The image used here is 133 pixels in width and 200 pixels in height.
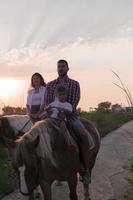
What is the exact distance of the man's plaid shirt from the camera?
948cm

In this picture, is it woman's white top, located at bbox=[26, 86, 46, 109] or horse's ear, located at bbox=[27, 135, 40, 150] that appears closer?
horse's ear, located at bbox=[27, 135, 40, 150]

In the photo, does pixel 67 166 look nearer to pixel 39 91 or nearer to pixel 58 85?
pixel 58 85

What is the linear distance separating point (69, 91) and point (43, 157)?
1789mm

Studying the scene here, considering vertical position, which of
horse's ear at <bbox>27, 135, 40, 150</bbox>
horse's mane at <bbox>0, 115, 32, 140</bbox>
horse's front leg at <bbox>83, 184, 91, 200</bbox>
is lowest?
horse's front leg at <bbox>83, 184, 91, 200</bbox>

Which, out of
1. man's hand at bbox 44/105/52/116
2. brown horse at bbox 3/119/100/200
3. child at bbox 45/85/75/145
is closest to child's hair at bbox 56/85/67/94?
child at bbox 45/85/75/145

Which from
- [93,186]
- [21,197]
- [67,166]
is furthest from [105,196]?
[67,166]

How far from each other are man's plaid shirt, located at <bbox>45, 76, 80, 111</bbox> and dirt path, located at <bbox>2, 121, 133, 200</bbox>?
3.24 ft

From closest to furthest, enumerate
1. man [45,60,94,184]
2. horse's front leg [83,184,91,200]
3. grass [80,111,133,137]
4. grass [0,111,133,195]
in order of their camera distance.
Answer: man [45,60,94,184] → horse's front leg [83,184,91,200] → grass [0,111,133,195] → grass [80,111,133,137]

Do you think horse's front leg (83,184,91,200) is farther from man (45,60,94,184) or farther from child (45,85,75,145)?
child (45,85,75,145)

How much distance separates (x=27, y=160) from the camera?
26.4ft

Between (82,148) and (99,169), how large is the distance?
4.11 metres

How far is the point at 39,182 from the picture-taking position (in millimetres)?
8281

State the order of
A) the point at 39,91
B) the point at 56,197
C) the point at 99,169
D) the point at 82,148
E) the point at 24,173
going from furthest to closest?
1. the point at 99,169
2. the point at 39,91
3. the point at 56,197
4. the point at 82,148
5. the point at 24,173

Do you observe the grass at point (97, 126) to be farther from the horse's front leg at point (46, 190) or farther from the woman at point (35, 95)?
the horse's front leg at point (46, 190)
